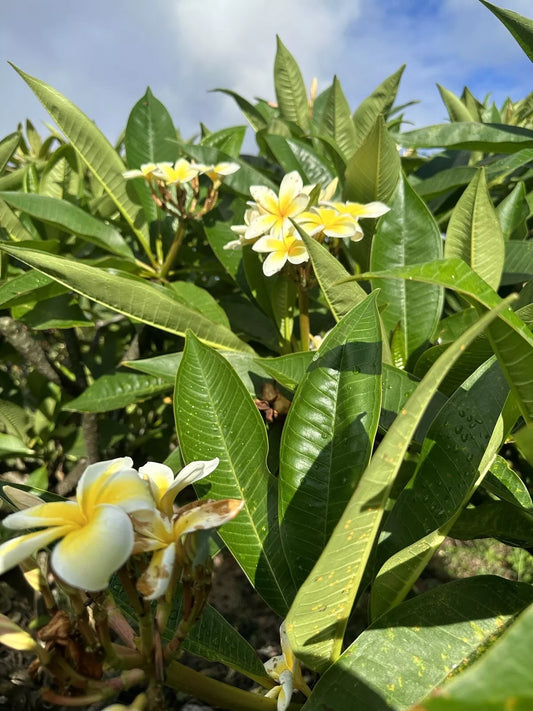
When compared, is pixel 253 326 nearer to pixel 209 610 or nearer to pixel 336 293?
pixel 336 293

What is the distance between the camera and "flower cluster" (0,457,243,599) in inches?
17.5

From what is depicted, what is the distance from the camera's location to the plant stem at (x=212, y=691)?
560mm

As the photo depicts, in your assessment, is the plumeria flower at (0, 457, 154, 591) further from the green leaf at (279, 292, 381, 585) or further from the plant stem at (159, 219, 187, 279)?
the plant stem at (159, 219, 187, 279)

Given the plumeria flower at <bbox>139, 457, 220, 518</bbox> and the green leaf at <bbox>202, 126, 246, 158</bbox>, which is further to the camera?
the green leaf at <bbox>202, 126, 246, 158</bbox>

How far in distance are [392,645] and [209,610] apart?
0.27 m

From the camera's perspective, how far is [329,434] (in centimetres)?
75

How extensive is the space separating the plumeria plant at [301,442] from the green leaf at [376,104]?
0.48 feet

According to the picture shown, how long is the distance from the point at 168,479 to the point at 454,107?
2.13 metres

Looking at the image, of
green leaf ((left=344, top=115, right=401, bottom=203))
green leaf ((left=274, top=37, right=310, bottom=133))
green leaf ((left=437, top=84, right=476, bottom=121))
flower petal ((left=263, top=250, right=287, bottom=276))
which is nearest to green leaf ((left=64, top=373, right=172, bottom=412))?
A: flower petal ((left=263, top=250, right=287, bottom=276))

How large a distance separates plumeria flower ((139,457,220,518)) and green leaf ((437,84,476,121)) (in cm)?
206

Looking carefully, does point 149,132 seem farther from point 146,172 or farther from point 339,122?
point 339,122

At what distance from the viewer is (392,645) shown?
61 centimetres

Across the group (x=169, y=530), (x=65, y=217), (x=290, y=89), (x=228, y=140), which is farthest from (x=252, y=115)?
(x=169, y=530)

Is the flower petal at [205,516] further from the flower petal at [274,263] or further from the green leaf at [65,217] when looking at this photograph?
the green leaf at [65,217]
